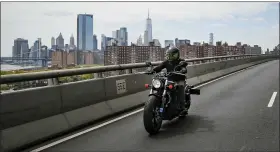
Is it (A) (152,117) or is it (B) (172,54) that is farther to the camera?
(B) (172,54)

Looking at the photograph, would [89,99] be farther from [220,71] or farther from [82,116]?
[220,71]

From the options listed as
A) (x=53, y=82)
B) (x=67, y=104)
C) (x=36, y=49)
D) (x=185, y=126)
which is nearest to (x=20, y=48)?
(x=36, y=49)

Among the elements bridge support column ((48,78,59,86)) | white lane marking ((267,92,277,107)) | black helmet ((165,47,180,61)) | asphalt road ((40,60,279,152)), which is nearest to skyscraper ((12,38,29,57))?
bridge support column ((48,78,59,86))

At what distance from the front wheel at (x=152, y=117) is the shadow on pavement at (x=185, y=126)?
0.47 feet

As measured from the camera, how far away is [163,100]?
24.9 ft

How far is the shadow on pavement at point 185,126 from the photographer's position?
292 inches

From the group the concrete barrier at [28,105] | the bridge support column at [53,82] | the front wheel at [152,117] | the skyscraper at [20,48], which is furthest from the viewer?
the skyscraper at [20,48]

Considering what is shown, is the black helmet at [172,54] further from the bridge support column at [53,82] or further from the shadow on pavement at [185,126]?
the bridge support column at [53,82]

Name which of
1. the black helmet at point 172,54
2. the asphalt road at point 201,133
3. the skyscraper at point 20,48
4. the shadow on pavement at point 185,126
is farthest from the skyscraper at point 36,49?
the shadow on pavement at point 185,126

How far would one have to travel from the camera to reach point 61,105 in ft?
25.2

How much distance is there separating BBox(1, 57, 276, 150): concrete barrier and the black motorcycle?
1694 mm

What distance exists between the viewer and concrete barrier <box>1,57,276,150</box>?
20.3 feet

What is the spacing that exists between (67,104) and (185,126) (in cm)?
264

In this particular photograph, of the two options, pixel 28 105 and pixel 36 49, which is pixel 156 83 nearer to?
pixel 28 105
